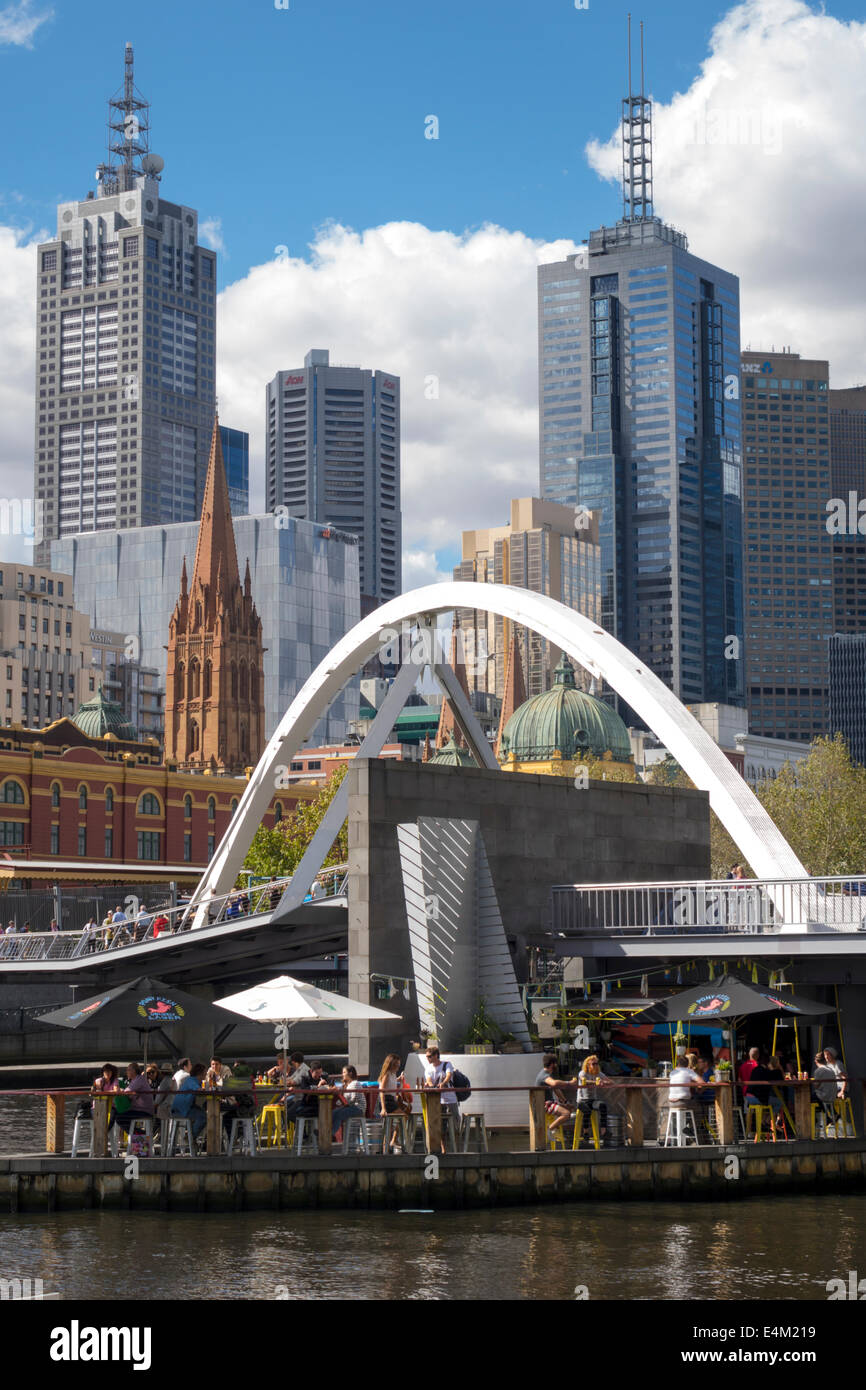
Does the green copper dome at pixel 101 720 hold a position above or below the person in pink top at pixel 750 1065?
above

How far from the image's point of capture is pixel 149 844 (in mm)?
118562

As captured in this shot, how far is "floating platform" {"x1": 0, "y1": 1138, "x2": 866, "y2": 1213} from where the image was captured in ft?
96.3

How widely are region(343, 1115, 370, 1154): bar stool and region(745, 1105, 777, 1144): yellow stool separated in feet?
22.7

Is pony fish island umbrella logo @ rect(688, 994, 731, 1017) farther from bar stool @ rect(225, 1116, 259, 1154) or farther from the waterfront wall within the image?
the waterfront wall

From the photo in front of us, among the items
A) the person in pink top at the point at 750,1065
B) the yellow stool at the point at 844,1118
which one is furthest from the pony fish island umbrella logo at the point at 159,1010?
the yellow stool at the point at 844,1118

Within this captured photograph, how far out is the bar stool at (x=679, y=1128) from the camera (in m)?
32.0

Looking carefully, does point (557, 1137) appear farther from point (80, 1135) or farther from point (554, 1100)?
point (80, 1135)

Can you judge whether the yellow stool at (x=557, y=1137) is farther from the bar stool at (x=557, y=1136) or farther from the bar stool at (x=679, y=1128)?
the bar stool at (x=679, y=1128)

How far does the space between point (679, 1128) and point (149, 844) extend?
8927 cm

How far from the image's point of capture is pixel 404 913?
41156 mm

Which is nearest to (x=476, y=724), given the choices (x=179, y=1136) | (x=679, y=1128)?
(x=679, y=1128)

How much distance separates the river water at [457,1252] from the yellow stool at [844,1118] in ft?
8.98

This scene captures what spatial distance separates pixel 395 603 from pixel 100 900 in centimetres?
2853
